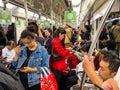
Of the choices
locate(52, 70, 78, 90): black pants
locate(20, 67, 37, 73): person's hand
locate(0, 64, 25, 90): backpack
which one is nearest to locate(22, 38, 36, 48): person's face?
locate(20, 67, 37, 73): person's hand

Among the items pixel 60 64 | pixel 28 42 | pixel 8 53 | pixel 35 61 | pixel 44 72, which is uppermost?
pixel 28 42

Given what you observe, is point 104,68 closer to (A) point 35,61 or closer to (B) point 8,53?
(A) point 35,61

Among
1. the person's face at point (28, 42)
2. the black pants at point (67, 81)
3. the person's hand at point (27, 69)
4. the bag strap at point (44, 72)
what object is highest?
the person's face at point (28, 42)

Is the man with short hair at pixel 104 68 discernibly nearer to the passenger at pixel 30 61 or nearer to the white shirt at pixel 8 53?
the passenger at pixel 30 61

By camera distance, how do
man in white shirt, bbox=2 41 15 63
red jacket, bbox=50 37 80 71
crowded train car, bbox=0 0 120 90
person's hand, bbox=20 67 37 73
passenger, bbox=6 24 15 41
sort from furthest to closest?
1. passenger, bbox=6 24 15 41
2. man in white shirt, bbox=2 41 15 63
3. red jacket, bbox=50 37 80 71
4. person's hand, bbox=20 67 37 73
5. crowded train car, bbox=0 0 120 90

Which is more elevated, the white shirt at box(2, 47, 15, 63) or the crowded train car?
the crowded train car

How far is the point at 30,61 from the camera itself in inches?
159

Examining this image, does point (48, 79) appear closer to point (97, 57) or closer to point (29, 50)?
point (29, 50)

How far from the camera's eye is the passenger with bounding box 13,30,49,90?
399 cm

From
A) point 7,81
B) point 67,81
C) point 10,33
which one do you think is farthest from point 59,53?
point 10,33

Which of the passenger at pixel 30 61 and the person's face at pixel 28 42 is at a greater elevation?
the person's face at pixel 28 42

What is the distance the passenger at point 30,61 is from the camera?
3989 millimetres

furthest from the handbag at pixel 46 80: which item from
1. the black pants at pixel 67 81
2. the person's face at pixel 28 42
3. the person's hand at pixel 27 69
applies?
the black pants at pixel 67 81

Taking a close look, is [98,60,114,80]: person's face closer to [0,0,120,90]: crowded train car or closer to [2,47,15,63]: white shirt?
[0,0,120,90]: crowded train car
